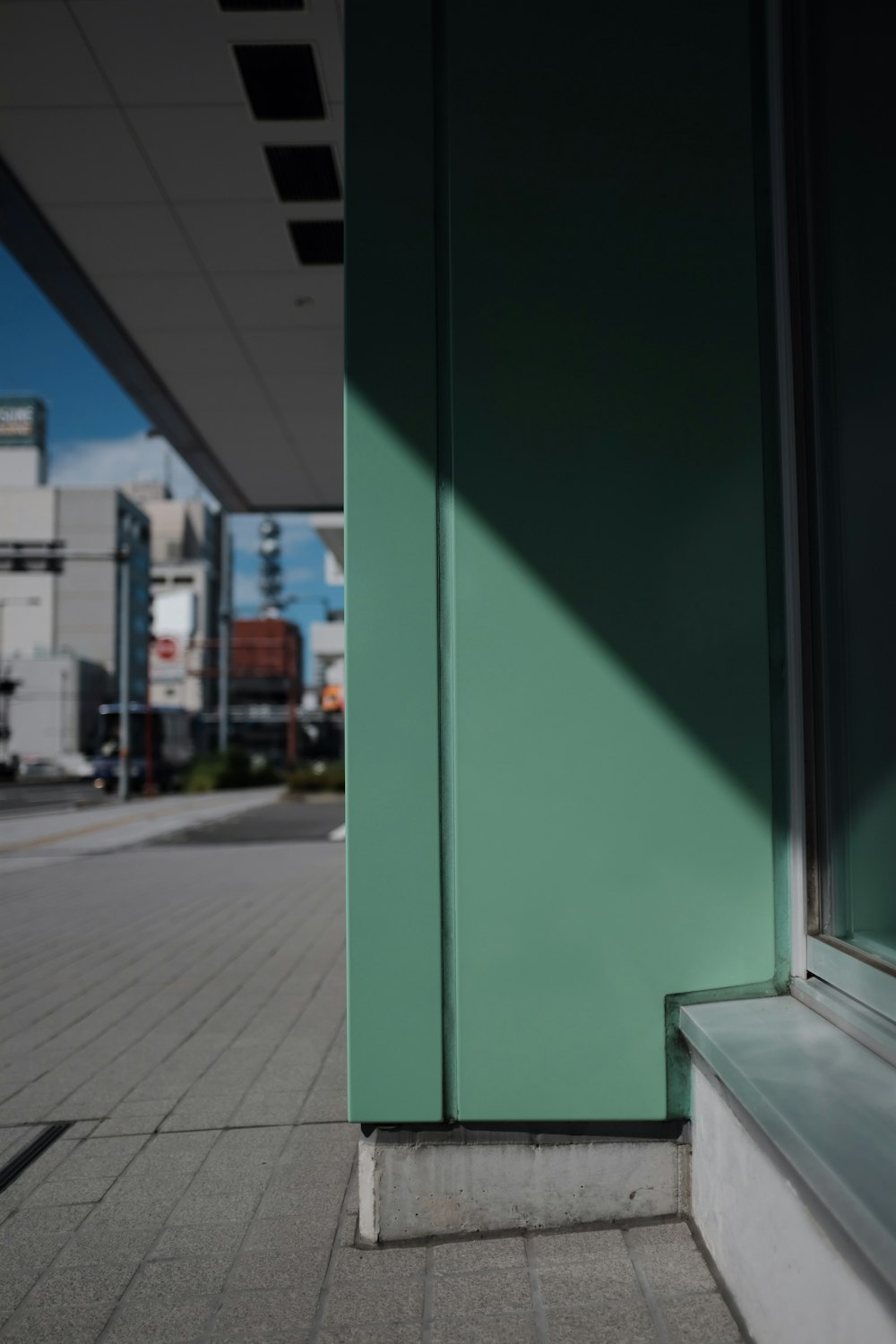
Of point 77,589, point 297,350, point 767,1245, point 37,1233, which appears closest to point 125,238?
point 297,350

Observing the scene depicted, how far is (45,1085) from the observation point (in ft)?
13.4

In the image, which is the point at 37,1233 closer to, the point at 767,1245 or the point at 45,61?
the point at 767,1245

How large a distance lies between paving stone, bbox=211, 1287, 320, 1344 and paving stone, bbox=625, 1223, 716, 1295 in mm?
754

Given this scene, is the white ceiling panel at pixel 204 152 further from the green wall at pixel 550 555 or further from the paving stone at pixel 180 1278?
the paving stone at pixel 180 1278

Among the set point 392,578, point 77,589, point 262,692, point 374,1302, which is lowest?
point 374,1302

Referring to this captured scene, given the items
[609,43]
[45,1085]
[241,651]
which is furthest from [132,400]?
[241,651]

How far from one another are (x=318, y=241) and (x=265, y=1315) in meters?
5.88

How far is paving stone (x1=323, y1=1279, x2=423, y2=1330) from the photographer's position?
2273 mm

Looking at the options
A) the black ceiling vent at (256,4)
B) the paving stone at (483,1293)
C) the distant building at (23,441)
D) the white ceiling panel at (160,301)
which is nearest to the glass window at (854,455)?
the paving stone at (483,1293)

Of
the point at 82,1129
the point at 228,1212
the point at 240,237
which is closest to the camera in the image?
the point at 228,1212

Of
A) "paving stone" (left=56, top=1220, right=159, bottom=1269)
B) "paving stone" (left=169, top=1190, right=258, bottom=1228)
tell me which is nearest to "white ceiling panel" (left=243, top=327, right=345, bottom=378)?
"paving stone" (left=169, top=1190, right=258, bottom=1228)

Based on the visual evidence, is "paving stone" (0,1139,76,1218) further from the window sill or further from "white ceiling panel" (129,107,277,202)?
"white ceiling panel" (129,107,277,202)

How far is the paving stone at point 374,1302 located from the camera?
227cm

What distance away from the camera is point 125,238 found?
20.9 feet
